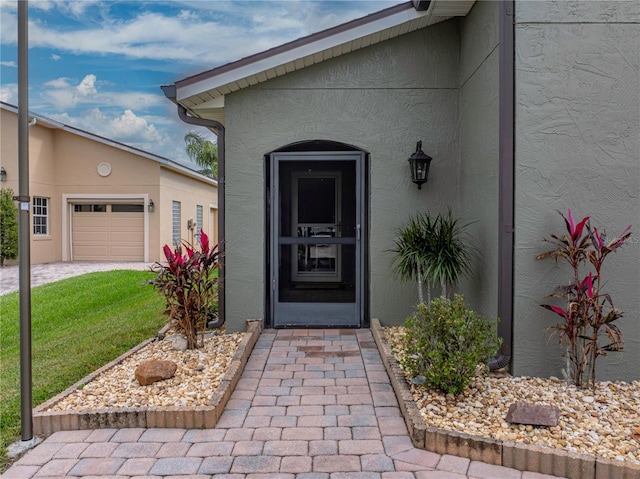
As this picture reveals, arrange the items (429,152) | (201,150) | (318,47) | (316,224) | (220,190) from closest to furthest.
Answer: (318,47), (429,152), (220,190), (316,224), (201,150)

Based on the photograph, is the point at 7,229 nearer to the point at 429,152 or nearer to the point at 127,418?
the point at 127,418

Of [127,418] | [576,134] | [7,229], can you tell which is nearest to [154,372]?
[127,418]

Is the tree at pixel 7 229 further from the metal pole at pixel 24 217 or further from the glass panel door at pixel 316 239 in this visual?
the metal pole at pixel 24 217

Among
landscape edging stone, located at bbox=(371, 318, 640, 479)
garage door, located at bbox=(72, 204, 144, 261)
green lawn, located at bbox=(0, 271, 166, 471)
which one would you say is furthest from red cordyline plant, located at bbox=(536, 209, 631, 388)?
garage door, located at bbox=(72, 204, 144, 261)

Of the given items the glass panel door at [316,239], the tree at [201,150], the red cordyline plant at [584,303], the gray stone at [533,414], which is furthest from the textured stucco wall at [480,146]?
the tree at [201,150]

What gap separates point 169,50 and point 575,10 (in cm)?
2527

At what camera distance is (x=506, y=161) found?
12.8 feet

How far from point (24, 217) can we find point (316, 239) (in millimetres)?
3501

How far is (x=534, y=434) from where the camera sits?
114 inches

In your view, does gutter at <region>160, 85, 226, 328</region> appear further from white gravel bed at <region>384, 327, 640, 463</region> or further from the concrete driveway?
the concrete driveway

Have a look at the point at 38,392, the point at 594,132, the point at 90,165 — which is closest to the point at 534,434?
the point at 594,132

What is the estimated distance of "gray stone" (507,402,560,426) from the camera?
2.97 metres

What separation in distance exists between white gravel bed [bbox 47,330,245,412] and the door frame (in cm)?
108

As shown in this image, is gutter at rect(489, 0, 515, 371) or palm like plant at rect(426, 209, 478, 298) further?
palm like plant at rect(426, 209, 478, 298)
